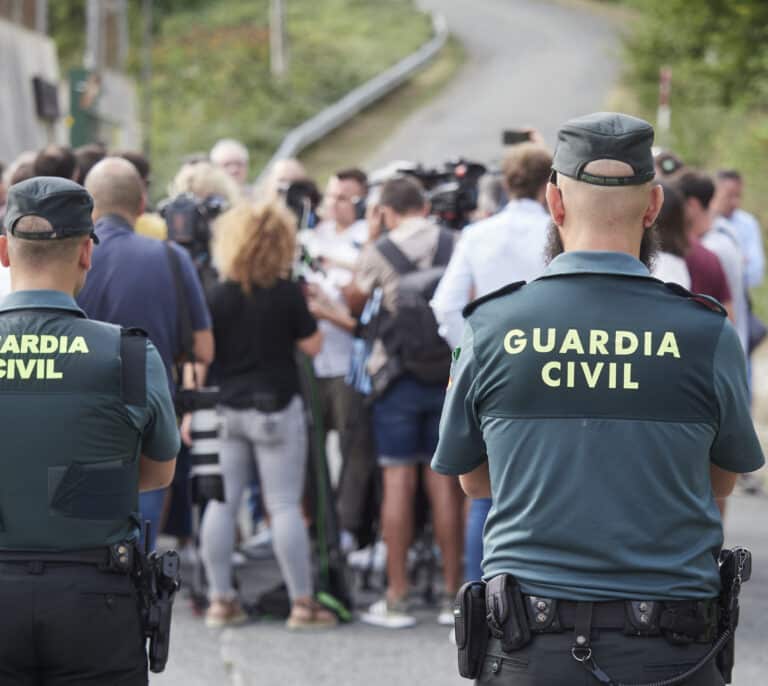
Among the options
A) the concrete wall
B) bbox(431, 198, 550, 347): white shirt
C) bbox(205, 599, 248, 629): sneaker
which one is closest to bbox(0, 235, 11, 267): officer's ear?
bbox(431, 198, 550, 347): white shirt

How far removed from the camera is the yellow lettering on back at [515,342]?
3.23m

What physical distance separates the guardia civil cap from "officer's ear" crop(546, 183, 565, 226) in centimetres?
128

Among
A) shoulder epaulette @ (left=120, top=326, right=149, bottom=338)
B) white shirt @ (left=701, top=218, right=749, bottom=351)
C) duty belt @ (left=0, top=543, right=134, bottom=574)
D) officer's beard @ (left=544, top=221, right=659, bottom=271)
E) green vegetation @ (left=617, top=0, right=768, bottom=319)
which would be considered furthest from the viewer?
green vegetation @ (left=617, top=0, right=768, bottom=319)

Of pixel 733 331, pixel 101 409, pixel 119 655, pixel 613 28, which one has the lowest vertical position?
pixel 119 655

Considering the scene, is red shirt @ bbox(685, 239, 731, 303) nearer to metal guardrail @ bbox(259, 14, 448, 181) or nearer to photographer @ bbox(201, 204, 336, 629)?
photographer @ bbox(201, 204, 336, 629)

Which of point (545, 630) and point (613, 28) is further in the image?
point (613, 28)

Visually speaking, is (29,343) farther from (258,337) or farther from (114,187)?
(258,337)

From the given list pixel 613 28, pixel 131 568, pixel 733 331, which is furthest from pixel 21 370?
pixel 613 28

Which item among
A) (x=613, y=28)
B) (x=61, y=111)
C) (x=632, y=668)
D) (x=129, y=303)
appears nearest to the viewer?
(x=632, y=668)

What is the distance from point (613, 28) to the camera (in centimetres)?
4634

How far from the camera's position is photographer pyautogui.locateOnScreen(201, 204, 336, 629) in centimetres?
703

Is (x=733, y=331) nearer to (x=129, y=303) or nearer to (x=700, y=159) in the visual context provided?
(x=129, y=303)

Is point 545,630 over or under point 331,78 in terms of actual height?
under

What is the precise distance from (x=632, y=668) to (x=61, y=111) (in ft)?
64.7
